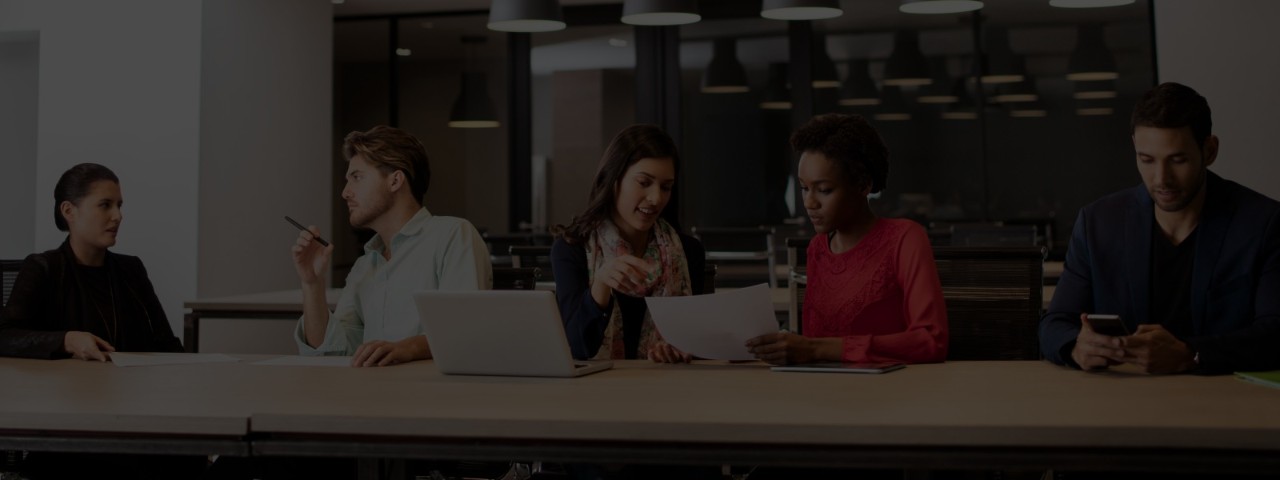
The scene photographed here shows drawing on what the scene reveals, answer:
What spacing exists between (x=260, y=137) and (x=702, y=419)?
18.7 ft

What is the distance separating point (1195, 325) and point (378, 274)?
1777 millimetres

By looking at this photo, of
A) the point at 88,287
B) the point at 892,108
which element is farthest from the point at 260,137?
the point at 892,108

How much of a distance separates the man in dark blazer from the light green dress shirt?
1263mm

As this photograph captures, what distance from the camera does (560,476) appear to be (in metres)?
2.38

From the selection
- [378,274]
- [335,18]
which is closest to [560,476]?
[378,274]

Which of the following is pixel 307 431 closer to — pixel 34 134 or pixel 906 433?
pixel 906 433

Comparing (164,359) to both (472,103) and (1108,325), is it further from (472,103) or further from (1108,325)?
(472,103)

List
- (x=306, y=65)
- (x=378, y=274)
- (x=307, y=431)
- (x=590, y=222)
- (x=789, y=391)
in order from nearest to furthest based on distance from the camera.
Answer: (x=307, y=431) → (x=789, y=391) → (x=590, y=222) → (x=378, y=274) → (x=306, y=65)

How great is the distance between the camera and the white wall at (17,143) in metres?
6.54

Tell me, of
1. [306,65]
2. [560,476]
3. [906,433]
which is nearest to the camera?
[906,433]

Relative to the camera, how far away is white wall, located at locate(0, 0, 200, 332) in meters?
6.09

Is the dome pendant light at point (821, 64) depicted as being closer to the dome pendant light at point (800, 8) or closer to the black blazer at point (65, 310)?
the dome pendant light at point (800, 8)

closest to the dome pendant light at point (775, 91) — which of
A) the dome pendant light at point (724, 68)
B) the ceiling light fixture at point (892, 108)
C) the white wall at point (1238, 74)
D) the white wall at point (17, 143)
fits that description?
the dome pendant light at point (724, 68)

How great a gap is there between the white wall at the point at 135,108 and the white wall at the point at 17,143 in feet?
1.65
